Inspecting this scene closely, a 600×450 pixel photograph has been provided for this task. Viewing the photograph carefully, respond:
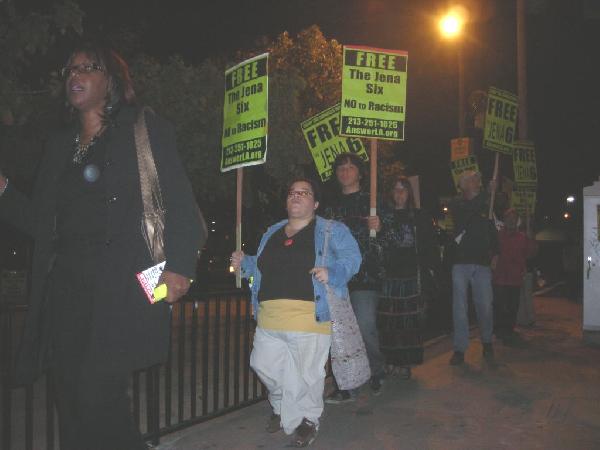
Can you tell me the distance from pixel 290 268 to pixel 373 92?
9.86 feet

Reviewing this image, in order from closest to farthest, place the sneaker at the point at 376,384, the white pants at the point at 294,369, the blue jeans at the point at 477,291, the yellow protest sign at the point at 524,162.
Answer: the white pants at the point at 294,369, the sneaker at the point at 376,384, the blue jeans at the point at 477,291, the yellow protest sign at the point at 524,162

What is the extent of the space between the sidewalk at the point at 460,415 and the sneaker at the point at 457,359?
9cm

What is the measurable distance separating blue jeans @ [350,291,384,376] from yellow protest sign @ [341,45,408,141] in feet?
5.72

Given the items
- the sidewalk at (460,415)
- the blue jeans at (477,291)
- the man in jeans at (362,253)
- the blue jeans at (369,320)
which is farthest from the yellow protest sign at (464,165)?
the blue jeans at (369,320)

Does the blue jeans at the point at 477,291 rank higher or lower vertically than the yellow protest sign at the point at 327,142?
lower

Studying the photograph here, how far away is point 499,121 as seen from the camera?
38.1 ft

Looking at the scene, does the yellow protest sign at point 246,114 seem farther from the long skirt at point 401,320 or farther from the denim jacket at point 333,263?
the long skirt at point 401,320

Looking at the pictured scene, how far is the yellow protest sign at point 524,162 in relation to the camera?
13.7 meters

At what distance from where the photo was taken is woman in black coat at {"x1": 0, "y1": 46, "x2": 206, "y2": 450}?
9.23 ft

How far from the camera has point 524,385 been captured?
712cm

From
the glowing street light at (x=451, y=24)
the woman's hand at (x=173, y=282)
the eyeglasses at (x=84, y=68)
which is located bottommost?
the woman's hand at (x=173, y=282)

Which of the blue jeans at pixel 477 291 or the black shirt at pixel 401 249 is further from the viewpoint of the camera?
the blue jeans at pixel 477 291

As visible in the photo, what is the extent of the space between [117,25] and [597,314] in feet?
34.4

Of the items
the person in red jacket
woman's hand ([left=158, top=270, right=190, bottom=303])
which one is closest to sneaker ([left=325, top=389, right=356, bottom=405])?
woman's hand ([left=158, top=270, right=190, bottom=303])
